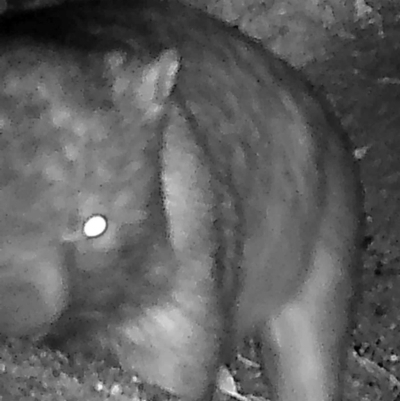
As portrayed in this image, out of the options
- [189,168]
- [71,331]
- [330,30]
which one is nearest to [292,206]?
[189,168]

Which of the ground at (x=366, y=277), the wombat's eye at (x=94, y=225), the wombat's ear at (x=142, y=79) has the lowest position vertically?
the ground at (x=366, y=277)

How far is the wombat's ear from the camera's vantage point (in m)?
0.63

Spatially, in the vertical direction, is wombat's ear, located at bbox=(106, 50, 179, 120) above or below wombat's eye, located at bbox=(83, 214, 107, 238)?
above

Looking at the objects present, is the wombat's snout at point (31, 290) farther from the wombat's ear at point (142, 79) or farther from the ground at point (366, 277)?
the ground at point (366, 277)

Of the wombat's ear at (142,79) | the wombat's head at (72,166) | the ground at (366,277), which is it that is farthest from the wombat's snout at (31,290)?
the ground at (366,277)

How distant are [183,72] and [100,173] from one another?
184 mm

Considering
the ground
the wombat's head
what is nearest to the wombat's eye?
the wombat's head

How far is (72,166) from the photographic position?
62cm

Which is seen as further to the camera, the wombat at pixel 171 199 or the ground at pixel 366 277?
the ground at pixel 366 277

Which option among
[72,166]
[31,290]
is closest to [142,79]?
[72,166]

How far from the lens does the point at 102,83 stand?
2.08 ft

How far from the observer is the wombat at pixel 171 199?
0.62m

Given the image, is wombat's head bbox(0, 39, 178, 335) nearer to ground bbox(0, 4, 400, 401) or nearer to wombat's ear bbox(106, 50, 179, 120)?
wombat's ear bbox(106, 50, 179, 120)

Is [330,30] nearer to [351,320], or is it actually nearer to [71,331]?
[351,320]
